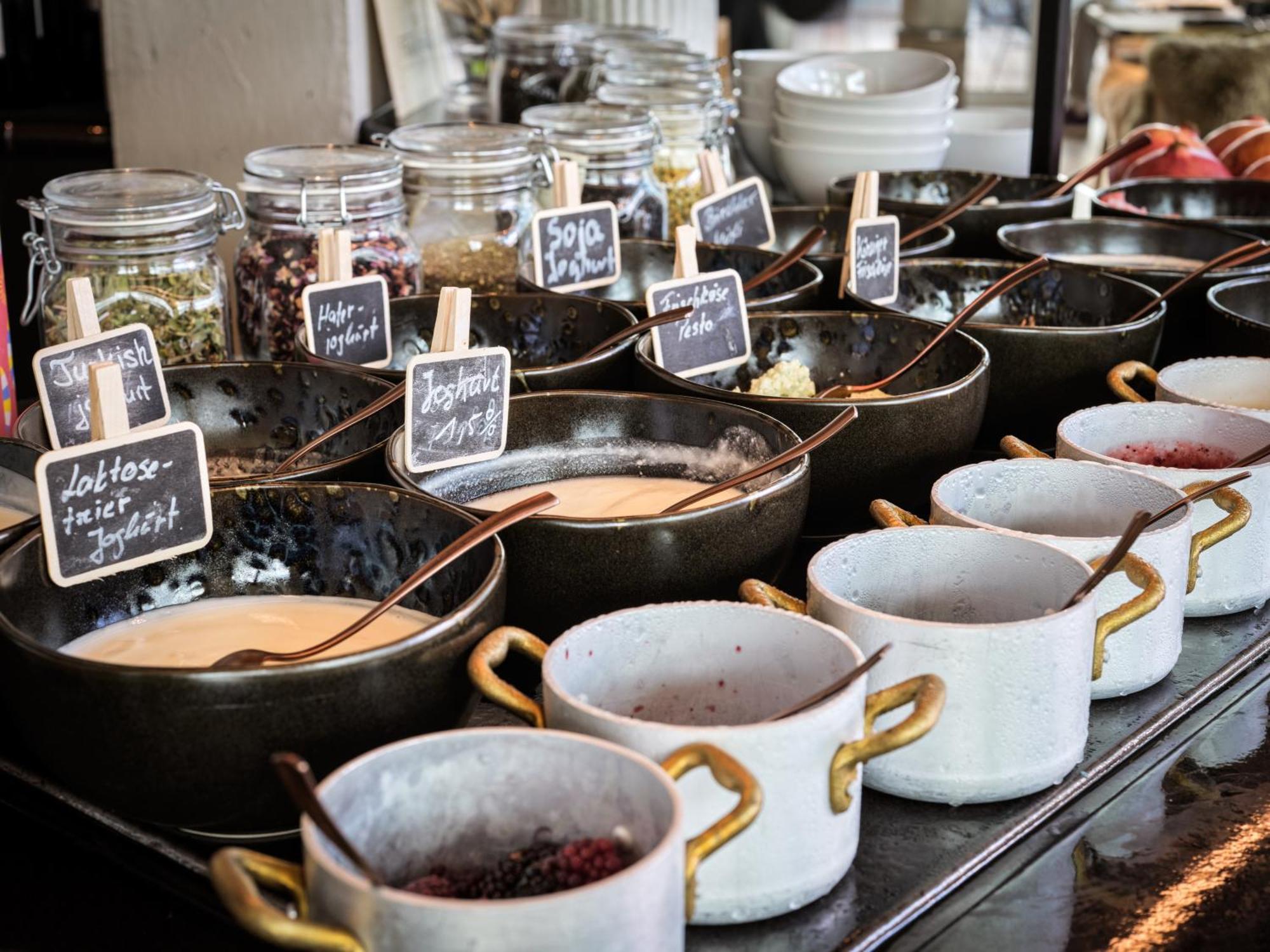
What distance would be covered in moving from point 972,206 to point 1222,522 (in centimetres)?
97

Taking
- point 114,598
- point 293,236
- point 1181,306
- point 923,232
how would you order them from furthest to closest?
point 923,232 < point 1181,306 < point 293,236 < point 114,598

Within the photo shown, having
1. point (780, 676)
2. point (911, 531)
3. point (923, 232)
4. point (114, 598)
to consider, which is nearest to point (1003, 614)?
point (911, 531)

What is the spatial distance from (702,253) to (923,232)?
32cm

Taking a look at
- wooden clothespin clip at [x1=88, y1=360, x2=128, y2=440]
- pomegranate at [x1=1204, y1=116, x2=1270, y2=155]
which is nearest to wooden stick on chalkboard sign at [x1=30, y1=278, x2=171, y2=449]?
wooden clothespin clip at [x1=88, y1=360, x2=128, y2=440]

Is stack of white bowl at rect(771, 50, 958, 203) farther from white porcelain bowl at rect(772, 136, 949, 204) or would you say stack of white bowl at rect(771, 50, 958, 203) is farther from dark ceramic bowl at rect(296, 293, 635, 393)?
dark ceramic bowl at rect(296, 293, 635, 393)

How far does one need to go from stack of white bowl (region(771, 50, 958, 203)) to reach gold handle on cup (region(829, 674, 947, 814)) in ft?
5.48

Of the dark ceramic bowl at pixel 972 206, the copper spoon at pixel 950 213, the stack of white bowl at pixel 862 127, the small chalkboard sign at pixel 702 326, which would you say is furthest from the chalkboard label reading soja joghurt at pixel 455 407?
the stack of white bowl at pixel 862 127

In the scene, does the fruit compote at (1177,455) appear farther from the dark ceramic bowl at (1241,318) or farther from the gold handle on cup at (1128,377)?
the dark ceramic bowl at (1241,318)

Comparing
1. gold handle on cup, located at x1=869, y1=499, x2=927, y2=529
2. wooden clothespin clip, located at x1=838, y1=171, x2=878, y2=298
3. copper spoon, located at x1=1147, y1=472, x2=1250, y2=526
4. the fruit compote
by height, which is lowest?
the fruit compote

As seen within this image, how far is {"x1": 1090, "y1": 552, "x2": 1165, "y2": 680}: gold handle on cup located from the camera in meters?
0.95

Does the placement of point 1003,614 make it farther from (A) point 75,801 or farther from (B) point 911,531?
(A) point 75,801

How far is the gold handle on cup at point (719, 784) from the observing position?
0.71 metres

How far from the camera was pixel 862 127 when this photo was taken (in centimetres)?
238

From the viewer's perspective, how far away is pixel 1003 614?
985mm
